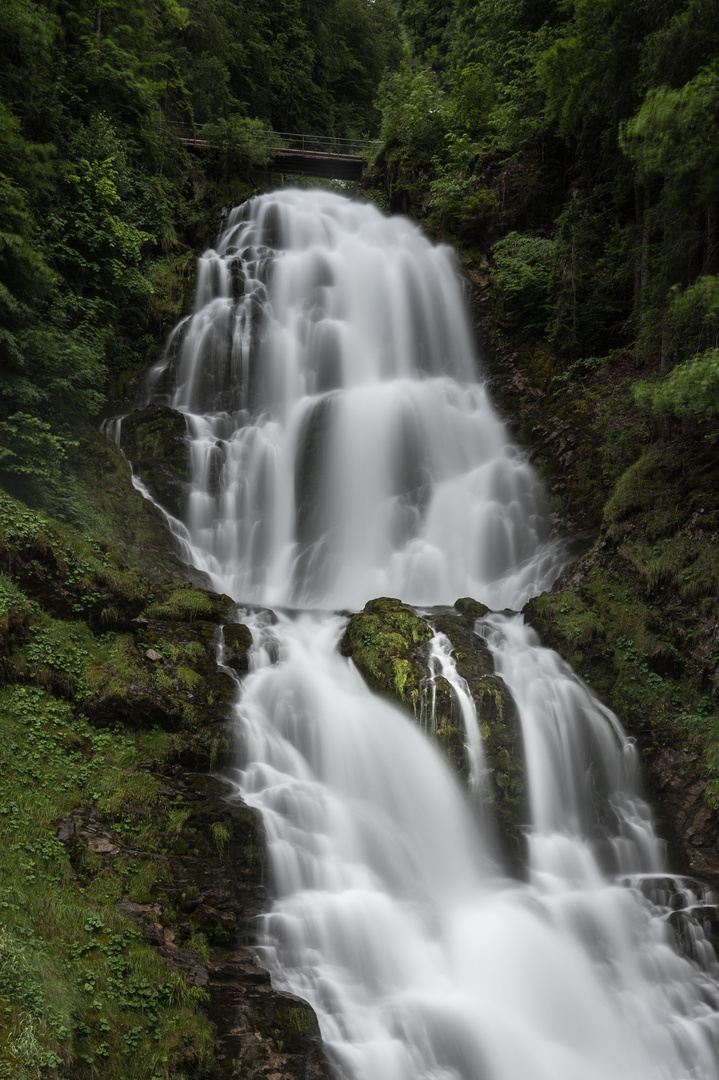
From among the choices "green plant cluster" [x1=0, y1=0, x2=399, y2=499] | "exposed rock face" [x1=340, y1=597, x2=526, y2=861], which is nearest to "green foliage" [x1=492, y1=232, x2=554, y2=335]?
"green plant cluster" [x1=0, y1=0, x2=399, y2=499]

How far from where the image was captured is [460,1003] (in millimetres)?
5887

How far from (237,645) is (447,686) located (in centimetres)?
290

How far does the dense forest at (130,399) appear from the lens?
5.12 meters

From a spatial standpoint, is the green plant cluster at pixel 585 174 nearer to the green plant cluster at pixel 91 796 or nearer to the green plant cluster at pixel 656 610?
Answer: the green plant cluster at pixel 656 610

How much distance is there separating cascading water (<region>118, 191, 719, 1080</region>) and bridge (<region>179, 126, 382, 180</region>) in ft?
32.9

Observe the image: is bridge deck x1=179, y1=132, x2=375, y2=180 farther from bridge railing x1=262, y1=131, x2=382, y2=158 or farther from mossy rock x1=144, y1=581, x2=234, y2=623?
mossy rock x1=144, y1=581, x2=234, y2=623

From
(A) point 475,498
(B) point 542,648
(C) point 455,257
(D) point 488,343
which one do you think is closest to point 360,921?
(B) point 542,648

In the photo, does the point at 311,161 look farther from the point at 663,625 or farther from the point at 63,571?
the point at 663,625

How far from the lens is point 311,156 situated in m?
25.4

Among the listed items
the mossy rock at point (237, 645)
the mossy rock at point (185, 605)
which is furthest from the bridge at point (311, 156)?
the mossy rock at point (237, 645)

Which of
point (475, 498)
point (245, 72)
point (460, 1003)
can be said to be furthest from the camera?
point (245, 72)

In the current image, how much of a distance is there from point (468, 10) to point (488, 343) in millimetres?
13575

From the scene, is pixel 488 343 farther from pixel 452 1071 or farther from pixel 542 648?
pixel 452 1071

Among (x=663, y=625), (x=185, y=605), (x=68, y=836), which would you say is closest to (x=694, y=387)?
(x=663, y=625)
